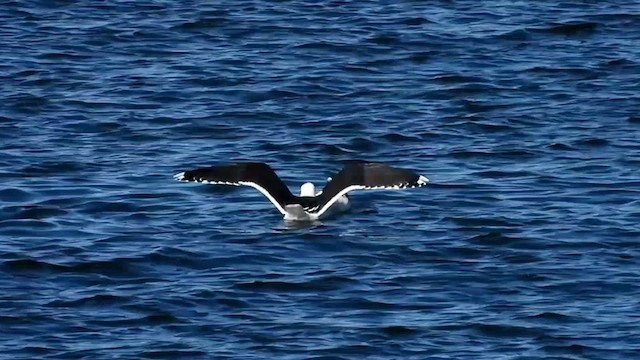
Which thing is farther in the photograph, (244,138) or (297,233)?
(244,138)

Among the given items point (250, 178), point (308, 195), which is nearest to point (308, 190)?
point (308, 195)

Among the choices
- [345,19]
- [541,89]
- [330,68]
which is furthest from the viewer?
[345,19]

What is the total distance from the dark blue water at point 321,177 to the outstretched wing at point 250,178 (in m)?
0.33

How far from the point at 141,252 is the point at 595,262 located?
166 inches

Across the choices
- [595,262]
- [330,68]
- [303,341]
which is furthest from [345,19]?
[303,341]

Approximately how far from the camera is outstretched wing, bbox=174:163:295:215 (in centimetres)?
2038

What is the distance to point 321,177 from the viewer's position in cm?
2277

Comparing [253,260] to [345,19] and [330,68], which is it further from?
[345,19]

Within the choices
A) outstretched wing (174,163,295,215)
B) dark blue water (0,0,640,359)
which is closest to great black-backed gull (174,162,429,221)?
outstretched wing (174,163,295,215)

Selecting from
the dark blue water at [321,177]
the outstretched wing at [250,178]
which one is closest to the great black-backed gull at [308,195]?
the outstretched wing at [250,178]

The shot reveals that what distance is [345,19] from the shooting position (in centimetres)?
3234

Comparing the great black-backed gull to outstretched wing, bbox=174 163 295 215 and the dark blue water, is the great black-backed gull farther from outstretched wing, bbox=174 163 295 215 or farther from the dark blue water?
the dark blue water

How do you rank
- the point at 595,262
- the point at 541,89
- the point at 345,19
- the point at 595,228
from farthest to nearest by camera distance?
the point at 345,19, the point at 541,89, the point at 595,228, the point at 595,262

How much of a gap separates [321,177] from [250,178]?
2.32 meters
